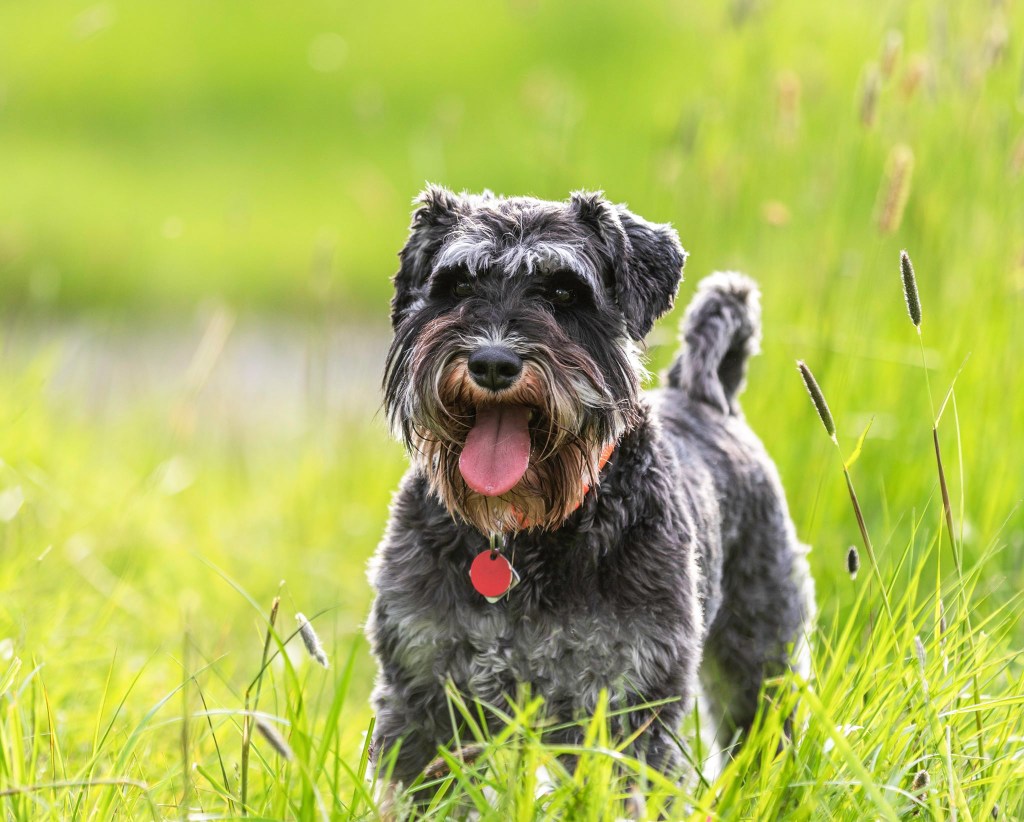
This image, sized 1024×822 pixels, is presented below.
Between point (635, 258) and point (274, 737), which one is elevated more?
point (635, 258)

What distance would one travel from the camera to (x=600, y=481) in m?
3.97

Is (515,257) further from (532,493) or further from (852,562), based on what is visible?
(852,562)

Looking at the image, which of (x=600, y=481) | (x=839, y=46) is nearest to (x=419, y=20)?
(x=839, y=46)

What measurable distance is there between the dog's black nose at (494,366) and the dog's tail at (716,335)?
1.51m

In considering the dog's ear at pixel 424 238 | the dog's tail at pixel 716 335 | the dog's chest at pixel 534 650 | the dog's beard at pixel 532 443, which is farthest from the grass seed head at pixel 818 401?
the dog's tail at pixel 716 335

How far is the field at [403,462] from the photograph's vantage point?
10.1 ft

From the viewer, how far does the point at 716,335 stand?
4.85 m

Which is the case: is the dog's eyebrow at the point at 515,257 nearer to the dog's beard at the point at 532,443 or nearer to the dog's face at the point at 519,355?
the dog's face at the point at 519,355

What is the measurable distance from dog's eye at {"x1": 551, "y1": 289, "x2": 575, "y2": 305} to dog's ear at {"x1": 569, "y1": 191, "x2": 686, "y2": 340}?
23 centimetres

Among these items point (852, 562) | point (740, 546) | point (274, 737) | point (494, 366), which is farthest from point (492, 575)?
point (740, 546)

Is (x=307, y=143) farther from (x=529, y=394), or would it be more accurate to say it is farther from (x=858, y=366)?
(x=529, y=394)

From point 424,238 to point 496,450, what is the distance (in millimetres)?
856

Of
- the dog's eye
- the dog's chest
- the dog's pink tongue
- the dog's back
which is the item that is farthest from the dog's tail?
the dog's chest

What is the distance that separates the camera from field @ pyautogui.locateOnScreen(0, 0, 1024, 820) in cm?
307
